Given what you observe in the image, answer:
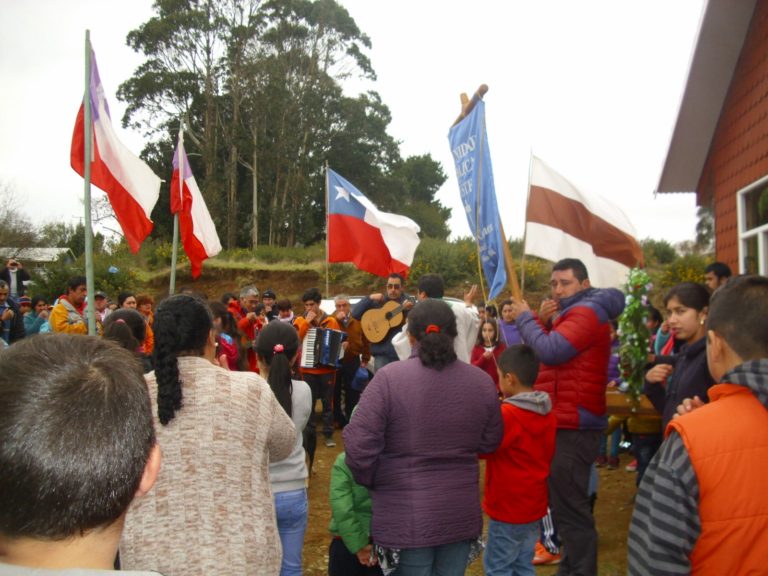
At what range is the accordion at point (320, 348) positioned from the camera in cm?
877

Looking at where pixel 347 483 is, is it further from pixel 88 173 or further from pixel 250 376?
pixel 88 173

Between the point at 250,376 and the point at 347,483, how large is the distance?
1.09m

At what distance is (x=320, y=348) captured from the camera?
28.9 feet

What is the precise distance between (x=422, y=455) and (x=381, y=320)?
5609mm

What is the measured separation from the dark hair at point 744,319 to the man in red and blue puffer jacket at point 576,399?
1.96 metres

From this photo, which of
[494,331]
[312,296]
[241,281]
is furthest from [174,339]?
[241,281]

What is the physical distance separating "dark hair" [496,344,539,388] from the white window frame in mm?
4447

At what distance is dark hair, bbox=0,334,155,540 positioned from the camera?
1.08m

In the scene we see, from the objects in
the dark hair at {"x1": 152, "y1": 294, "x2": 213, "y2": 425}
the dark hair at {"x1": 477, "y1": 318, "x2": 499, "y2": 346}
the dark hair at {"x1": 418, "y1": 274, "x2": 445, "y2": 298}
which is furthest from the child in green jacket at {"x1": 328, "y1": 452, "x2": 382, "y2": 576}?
the dark hair at {"x1": 477, "y1": 318, "x2": 499, "y2": 346}

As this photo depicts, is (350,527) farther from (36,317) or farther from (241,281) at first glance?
(241,281)

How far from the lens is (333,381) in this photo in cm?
933

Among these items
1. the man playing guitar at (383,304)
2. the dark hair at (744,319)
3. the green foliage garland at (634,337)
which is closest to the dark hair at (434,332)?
the dark hair at (744,319)

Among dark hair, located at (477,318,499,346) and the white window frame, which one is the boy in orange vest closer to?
the white window frame

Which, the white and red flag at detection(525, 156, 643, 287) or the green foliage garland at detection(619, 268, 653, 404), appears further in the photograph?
the white and red flag at detection(525, 156, 643, 287)
